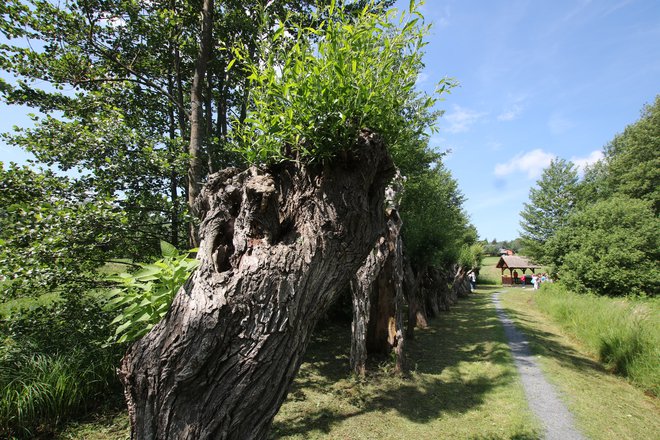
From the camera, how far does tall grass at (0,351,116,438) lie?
14.0 feet

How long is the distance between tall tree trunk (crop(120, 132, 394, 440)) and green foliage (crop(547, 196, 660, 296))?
20309 mm

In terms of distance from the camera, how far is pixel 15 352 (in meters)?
4.89

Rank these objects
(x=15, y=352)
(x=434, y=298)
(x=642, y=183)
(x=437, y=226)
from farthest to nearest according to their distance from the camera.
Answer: (x=642, y=183)
(x=434, y=298)
(x=437, y=226)
(x=15, y=352)

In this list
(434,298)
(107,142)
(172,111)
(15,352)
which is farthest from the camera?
(434,298)

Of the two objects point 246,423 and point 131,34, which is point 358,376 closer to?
point 246,423

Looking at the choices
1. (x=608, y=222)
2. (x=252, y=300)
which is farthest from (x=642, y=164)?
(x=252, y=300)

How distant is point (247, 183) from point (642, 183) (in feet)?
123

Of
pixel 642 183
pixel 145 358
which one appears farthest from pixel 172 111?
pixel 642 183

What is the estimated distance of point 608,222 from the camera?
18.3 metres

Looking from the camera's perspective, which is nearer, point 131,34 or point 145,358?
point 145,358

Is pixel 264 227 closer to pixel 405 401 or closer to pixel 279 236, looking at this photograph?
pixel 279 236

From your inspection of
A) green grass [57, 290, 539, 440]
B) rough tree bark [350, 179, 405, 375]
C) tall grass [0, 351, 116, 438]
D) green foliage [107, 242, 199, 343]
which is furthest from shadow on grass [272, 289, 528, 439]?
green foliage [107, 242, 199, 343]

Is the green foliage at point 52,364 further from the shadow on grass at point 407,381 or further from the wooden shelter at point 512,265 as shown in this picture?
the wooden shelter at point 512,265

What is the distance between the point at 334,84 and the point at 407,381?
778cm
